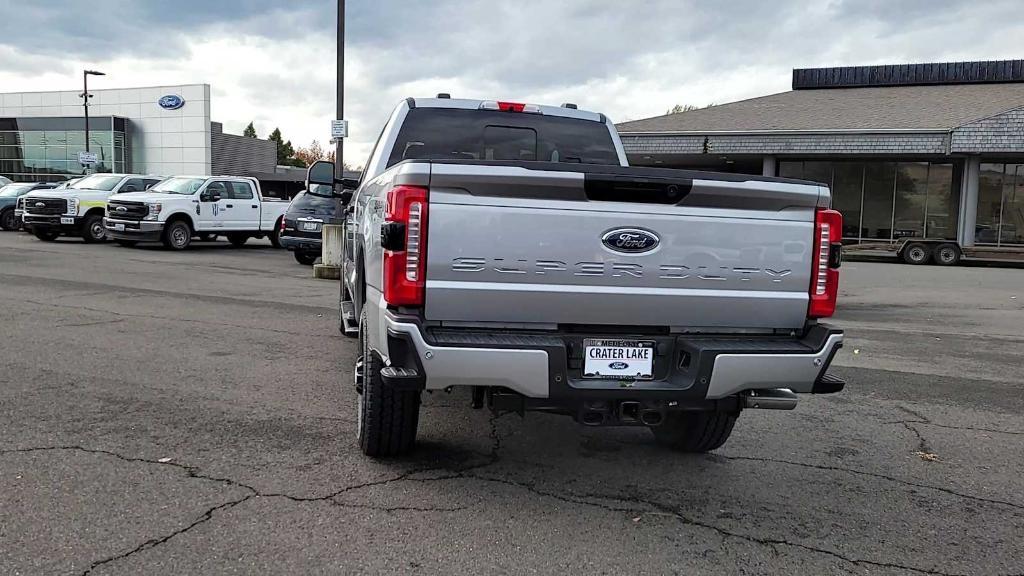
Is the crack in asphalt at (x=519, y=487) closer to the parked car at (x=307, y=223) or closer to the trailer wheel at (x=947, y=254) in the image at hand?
the parked car at (x=307, y=223)

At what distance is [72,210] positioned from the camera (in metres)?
21.0

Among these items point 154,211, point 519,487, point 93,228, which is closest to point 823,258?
point 519,487

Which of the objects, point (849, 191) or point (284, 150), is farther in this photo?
point (284, 150)

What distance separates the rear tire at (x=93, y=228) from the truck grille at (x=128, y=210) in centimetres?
172

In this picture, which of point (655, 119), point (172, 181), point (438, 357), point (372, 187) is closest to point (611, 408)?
point (438, 357)

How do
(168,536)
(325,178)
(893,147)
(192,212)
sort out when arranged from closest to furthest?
(168,536) < (325,178) < (192,212) < (893,147)

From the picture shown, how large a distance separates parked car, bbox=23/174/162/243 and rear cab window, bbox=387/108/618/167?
17.9 meters

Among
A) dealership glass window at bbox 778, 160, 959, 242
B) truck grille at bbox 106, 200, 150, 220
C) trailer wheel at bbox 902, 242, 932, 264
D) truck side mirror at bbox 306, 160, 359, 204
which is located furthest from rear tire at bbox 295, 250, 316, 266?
dealership glass window at bbox 778, 160, 959, 242

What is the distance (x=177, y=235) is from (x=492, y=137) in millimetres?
16301

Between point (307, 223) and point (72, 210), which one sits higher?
point (72, 210)

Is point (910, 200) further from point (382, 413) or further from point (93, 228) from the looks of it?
point (382, 413)

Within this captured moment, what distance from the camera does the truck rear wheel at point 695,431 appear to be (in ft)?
15.7

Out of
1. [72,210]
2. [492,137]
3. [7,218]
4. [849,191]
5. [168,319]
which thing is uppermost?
[849,191]

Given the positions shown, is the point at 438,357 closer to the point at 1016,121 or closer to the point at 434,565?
the point at 434,565
